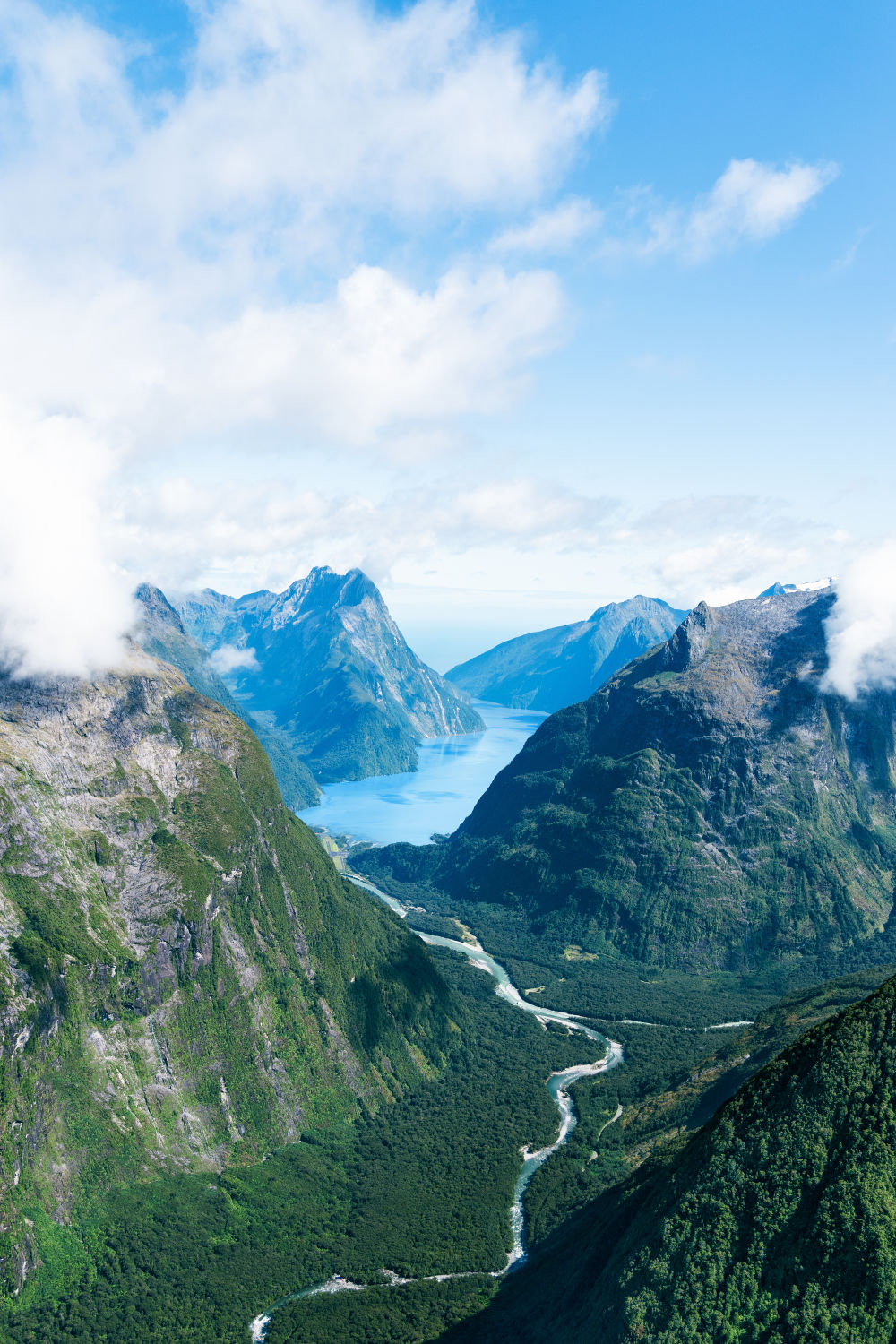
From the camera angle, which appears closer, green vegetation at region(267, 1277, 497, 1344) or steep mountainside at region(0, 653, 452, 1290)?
green vegetation at region(267, 1277, 497, 1344)

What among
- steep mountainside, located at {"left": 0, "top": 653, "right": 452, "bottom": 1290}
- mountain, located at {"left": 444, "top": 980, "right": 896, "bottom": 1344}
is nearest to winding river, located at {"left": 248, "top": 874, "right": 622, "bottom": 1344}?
steep mountainside, located at {"left": 0, "top": 653, "right": 452, "bottom": 1290}

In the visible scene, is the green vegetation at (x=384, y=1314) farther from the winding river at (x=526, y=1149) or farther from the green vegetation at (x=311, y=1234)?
the winding river at (x=526, y=1149)

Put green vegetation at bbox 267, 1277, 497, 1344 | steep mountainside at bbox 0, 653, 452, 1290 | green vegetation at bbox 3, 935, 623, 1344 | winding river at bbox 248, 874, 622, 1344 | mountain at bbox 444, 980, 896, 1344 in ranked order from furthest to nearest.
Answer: steep mountainside at bbox 0, 653, 452, 1290
winding river at bbox 248, 874, 622, 1344
green vegetation at bbox 3, 935, 623, 1344
green vegetation at bbox 267, 1277, 497, 1344
mountain at bbox 444, 980, 896, 1344

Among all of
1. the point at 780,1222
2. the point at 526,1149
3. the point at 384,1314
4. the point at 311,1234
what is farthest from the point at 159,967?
the point at 780,1222

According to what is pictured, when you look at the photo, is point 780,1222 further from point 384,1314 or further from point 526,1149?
point 526,1149

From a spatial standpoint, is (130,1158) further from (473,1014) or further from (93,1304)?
(473,1014)

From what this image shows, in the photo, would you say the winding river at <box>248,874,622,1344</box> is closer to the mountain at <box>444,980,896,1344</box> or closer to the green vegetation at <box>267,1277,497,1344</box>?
the green vegetation at <box>267,1277,497,1344</box>

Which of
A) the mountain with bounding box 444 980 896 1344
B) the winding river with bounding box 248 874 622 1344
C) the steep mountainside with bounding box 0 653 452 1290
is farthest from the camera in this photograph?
the steep mountainside with bounding box 0 653 452 1290

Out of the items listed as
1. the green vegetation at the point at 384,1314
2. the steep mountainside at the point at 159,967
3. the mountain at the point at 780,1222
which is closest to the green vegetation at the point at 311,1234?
the green vegetation at the point at 384,1314
